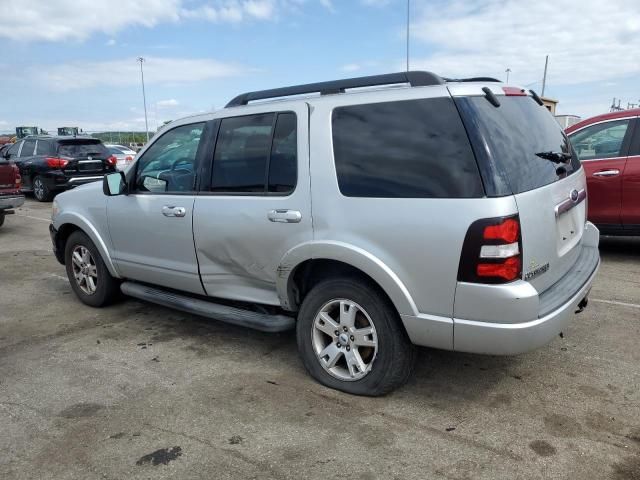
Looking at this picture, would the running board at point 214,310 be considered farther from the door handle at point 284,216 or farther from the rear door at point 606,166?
the rear door at point 606,166

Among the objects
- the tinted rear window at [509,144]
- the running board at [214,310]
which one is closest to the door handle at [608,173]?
the tinted rear window at [509,144]

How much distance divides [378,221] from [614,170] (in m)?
4.67

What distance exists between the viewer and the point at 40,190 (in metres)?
14.0

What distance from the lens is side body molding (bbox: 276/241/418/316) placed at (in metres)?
2.99

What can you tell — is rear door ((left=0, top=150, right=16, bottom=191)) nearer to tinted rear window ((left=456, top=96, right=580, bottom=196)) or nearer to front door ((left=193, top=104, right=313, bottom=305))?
front door ((left=193, top=104, right=313, bottom=305))

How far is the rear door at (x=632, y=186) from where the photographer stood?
629 centimetres

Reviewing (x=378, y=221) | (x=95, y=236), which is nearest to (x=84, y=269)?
(x=95, y=236)

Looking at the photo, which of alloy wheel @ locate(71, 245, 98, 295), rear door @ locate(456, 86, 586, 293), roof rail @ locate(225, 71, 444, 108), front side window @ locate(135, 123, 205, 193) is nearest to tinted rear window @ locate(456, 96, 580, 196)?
rear door @ locate(456, 86, 586, 293)

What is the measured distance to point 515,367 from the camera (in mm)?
3707

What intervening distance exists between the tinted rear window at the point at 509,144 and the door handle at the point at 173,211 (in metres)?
2.16

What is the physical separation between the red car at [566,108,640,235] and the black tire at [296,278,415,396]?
4.38 m

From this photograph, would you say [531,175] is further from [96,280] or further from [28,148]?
[28,148]

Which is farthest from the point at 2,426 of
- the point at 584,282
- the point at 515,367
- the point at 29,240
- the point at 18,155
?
the point at 18,155

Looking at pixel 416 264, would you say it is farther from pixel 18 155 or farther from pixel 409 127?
pixel 18 155
